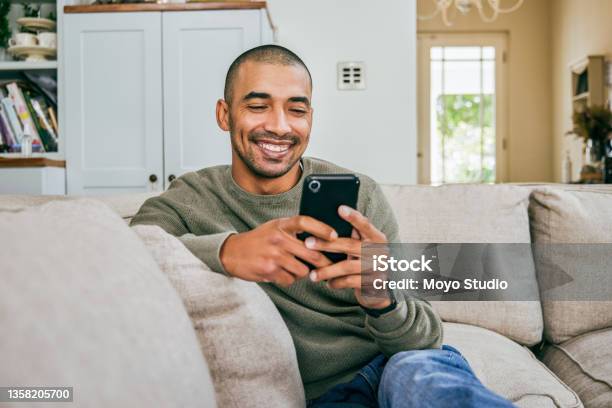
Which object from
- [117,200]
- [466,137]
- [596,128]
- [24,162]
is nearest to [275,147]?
[117,200]

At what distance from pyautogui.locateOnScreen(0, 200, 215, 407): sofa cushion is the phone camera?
0.76 feet

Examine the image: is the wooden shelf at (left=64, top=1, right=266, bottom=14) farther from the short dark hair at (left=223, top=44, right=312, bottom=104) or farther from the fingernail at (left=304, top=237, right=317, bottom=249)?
the fingernail at (left=304, top=237, right=317, bottom=249)

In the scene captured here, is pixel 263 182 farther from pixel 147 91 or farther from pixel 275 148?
pixel 147 91

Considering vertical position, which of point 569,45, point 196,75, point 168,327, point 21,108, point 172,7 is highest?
point 569,45

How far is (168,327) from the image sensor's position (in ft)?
2.15

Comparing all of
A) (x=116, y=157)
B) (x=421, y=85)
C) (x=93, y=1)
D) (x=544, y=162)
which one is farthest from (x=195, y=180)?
(x=544, y=162)

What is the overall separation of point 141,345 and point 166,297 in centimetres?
10

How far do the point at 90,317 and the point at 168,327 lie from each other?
11cm

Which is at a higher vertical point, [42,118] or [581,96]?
[581,96]

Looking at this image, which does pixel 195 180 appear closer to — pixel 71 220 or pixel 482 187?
pixel 71 220

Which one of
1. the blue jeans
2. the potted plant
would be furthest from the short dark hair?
the potted plant

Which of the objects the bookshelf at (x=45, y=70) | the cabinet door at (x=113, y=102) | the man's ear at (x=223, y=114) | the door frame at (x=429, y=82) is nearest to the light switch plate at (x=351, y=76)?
the cabinet door at (x=113, y=102)

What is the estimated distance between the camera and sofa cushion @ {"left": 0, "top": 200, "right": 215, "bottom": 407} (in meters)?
0.51

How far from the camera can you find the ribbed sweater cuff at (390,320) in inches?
36.9
